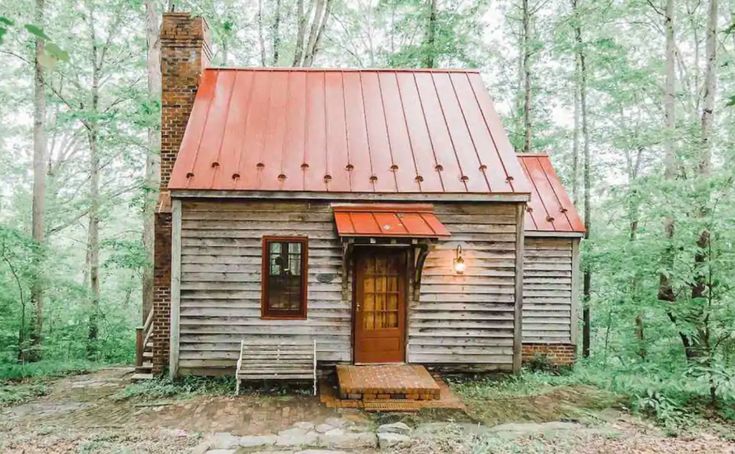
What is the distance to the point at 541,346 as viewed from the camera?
10.5 metres

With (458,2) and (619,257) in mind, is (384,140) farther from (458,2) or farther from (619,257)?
(458,2)

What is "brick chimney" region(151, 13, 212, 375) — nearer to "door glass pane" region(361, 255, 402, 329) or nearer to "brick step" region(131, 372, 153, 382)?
"brick step" region(131, 372, 153, 382)

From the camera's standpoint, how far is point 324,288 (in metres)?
8.80

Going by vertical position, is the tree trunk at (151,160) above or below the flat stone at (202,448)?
above

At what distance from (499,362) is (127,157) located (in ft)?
39.9

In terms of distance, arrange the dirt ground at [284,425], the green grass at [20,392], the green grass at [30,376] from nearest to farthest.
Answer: the dirt ground at [284,425] < the green grass at [20,392] < the green grass at [30,376]

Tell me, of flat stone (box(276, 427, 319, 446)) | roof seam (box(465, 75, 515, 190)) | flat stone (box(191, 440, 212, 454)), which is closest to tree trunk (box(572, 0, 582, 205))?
roof seam (box(465, 75, 515, 190))

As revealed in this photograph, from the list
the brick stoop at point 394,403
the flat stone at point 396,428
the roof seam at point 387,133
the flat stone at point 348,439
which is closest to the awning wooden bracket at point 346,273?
the roof seam at point 387,133

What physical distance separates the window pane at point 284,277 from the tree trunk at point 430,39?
10426 millimetres

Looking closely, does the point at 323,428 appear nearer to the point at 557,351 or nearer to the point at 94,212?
the point at 557,351

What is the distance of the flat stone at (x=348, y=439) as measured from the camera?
613 cm

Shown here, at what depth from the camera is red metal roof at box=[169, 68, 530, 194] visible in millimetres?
8797

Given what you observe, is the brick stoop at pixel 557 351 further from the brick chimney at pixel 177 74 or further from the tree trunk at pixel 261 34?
the tree trunk at pixel 261 34

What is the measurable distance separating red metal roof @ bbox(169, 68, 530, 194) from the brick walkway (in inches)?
Answer: 131
